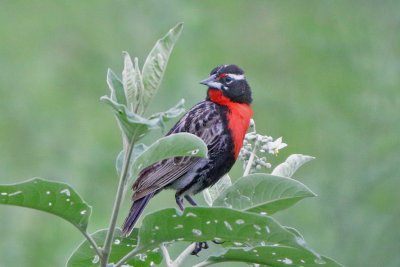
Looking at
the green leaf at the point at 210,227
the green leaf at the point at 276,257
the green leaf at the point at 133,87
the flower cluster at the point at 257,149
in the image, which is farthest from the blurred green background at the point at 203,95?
the green leaf at the point at 133,87

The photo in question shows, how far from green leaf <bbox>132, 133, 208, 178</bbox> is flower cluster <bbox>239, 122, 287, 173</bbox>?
1.03m

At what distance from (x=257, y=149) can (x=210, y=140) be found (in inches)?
40.4

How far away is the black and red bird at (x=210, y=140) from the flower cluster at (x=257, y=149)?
575 mm

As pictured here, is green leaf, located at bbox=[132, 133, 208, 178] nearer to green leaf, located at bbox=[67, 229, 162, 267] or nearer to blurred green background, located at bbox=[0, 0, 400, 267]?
green leaf, located at bbox=[67, 229, 162, 267]

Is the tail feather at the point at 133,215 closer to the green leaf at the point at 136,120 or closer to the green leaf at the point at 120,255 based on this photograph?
the green leaf at the point at 120,255

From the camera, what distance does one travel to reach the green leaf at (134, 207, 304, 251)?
82.0 inches

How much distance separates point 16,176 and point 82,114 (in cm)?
99

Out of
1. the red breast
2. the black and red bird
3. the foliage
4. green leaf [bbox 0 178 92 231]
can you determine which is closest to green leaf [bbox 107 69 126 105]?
the foliage

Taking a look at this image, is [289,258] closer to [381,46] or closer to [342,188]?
[342,188]

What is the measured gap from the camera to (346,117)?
6.31 meters

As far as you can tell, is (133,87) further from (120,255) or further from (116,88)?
(120,255)

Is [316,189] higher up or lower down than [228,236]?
higher up

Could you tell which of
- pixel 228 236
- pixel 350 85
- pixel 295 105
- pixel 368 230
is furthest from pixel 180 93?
pixel 228 236

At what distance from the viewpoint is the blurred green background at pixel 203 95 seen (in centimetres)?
596
